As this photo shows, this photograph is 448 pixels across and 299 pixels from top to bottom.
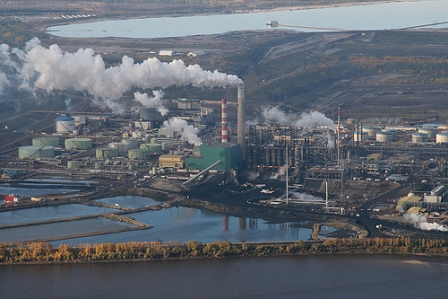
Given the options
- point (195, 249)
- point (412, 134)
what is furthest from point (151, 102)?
point (195, 249)

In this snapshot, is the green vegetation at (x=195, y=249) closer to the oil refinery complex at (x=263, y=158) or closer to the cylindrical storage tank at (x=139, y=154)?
the oil refinery complex at (x=263, y=158)

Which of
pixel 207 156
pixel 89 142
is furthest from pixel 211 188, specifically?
pixel 89 142

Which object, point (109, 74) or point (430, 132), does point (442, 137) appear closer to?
point (430, 132)

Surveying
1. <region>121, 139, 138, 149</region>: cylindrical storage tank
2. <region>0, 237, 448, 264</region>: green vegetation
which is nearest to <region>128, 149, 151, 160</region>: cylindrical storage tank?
<region>121, 139, 138, 149</region>: cylindrical storage tank

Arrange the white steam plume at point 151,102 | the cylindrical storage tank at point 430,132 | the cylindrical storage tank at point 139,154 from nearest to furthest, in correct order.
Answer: the cylindrical storage tank at point 139,154 → the cylindrical storage tank at point 430,132 → the white steam plume at point 151,102

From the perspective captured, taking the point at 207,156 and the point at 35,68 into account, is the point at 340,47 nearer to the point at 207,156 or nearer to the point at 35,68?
the point at 35,68

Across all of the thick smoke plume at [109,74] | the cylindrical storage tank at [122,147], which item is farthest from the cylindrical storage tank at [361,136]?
the cylindrical storage tank at [122,147]
